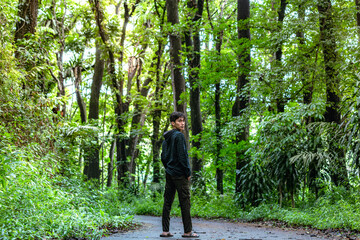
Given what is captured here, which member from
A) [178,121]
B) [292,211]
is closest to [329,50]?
[292,211]

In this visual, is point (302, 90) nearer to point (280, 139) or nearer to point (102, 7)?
point (280, 139)

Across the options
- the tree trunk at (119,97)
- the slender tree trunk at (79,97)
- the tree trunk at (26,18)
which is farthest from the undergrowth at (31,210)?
the slender tree trunk at (79,97)

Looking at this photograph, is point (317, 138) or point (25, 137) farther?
point (317, 138)

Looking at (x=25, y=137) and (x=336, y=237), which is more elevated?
(x=25, y=137)

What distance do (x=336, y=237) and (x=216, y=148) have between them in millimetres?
9767

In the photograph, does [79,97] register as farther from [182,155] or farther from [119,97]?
[182,155]

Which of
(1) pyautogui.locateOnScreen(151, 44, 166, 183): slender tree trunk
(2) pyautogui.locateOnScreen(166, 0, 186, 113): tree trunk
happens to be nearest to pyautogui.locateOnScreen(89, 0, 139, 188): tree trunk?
(1) pyautogui.locateOnScreen(151, 44, 166, 183): slender tree trunk

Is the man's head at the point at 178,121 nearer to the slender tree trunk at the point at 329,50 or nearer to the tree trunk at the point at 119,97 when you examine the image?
the slender tree trunk at the point at 329,50

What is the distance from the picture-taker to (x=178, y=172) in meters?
7.16

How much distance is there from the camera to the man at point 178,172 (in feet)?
23.5

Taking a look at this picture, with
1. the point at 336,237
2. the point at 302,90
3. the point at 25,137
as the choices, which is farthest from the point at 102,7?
the point at 336,237

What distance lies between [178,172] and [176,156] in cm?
30

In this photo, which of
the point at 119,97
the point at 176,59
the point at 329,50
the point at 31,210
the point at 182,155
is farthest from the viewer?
the point at 119,97

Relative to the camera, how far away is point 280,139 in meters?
12.6
